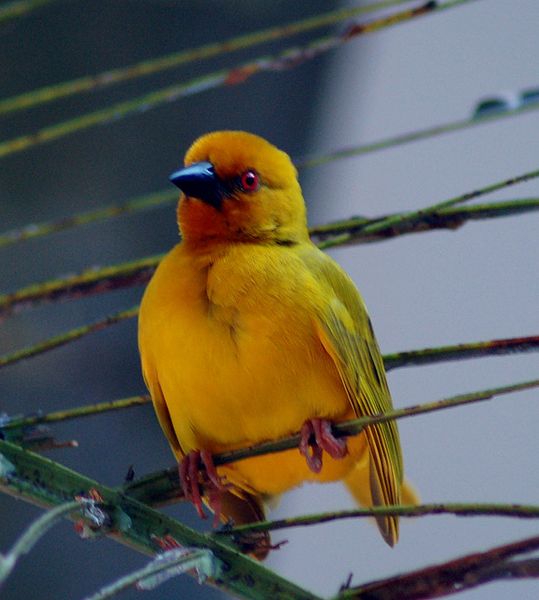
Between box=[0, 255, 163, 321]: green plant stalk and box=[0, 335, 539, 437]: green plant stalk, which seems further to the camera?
box=[0, 255, 163, 321]: green plant stalk

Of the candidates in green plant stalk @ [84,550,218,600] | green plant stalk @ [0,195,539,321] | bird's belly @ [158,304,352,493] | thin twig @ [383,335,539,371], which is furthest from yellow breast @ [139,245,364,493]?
green plant stalk @ [84,550,218,600]

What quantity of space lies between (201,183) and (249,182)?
9 centimetres

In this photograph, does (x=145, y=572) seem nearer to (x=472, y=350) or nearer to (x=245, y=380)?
(x=472, y=350)

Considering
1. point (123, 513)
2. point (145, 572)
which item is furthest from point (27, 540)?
point (123, 513)

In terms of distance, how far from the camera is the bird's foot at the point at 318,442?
140 centimetres

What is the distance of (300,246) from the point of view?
1.63 meters

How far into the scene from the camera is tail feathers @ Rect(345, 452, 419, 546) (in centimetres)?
153

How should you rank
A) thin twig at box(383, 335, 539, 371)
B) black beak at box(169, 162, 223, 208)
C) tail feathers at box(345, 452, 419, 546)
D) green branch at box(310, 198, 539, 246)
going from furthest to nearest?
1. black beak at box(169, 162, 223, 208)
2. tail feathers at box(345, 452, 419, 546)
3. green branch at box(310, 198, 539, 246)
4. thin twig at box(383, 335, 539, 371)

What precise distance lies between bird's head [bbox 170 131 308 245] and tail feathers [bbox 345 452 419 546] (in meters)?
0.38

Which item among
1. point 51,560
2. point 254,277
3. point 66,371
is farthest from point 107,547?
point 254,277

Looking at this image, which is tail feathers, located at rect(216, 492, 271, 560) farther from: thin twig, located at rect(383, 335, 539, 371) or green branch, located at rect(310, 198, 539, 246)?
thin twig, located at rect(383, 335, 539, 371)

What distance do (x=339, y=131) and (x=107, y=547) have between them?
183 centimetres

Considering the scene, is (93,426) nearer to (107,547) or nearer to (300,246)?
(107,547)

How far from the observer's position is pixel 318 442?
55.5 inches
